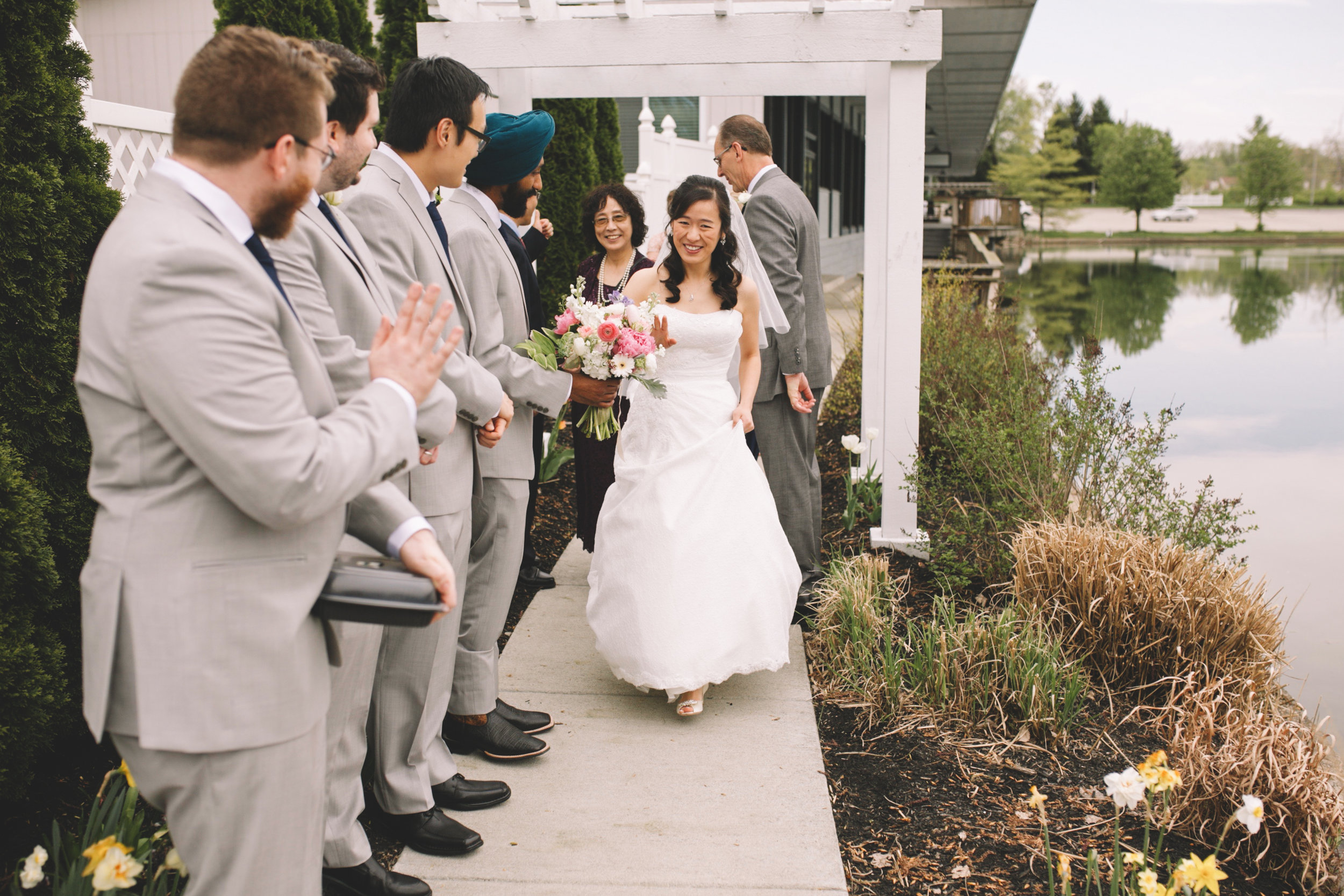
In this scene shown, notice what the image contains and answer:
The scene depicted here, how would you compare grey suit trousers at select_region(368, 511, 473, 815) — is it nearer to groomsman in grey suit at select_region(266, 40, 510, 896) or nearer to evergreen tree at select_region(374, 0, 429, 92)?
groomsman in grey suit at select_region(266, 40, 510, 896)

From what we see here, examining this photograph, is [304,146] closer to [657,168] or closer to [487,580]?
[487,580]

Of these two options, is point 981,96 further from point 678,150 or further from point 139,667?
point 139,667

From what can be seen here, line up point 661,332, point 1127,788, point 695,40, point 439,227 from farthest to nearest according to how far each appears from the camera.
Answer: point 695,40
point 661,332
point 439,227
point 1127,788

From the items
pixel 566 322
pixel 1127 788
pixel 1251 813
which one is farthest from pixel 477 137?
pixel 1251 813

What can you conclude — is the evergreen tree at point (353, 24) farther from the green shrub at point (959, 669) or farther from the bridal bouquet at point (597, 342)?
the green shrub at point (959, 669)

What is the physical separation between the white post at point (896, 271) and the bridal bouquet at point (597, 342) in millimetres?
2262

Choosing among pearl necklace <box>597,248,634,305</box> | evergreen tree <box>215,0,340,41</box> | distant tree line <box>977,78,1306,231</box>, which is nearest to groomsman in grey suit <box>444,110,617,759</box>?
pearl necklace <box>597,248,634,305</box>

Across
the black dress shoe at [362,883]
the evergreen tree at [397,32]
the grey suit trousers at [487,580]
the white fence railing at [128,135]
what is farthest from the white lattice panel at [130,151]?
the evergreen tree at [397,32]

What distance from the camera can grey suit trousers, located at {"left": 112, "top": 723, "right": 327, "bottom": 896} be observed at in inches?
68.3

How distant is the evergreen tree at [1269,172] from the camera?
8469 centimetres

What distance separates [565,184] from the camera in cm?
990

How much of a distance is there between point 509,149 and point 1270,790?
3.21 metres

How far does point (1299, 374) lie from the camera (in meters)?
14.6

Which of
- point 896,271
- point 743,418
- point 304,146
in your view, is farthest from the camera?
point 896,271
